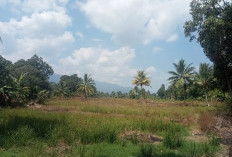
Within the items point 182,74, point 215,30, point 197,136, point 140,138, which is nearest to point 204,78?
point 182,74

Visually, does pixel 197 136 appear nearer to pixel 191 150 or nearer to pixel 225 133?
pixel 225 133

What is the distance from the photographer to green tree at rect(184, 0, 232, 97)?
62.7ft

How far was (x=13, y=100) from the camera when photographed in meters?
32.9

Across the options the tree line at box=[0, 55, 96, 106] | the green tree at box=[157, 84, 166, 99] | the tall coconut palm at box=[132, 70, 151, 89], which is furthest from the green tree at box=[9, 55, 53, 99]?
the green tree at box=[157, 84, 166, 99]

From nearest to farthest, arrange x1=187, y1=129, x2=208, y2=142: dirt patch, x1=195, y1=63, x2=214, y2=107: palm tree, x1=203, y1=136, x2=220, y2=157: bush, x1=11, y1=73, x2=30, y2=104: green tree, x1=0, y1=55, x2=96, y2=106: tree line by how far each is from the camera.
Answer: x1=203, y1=136, x2=220, y2=157: bush < x1=187, y1=129, x2=208, y2=142: dirt patch < x1=0, y1=55, x2=96, y2=106: tree line < x1=11, y1=73, x2=30, y2=104: green tree < x1=195, y1=63, x2=214, y2=107: palm tree

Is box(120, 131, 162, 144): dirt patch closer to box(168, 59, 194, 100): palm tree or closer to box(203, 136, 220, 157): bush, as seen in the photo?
box(203, 136, 220, 157): bush

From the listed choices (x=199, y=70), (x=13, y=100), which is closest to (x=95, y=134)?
(x=13, y=100)

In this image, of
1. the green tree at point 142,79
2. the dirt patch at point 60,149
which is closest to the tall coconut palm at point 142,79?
the green tree at point 142,79

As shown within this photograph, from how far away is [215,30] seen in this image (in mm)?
18688

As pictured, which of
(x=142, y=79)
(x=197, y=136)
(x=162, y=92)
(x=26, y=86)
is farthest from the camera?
(x=162, y=92)

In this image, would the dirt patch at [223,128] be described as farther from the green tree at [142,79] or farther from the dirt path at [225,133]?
the green tree at [142,79]

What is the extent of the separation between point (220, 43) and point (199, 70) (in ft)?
83.0

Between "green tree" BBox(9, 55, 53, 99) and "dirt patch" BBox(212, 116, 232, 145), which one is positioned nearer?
"dirt patch" BBox(212, 116, 232, 145)

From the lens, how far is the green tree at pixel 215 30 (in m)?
19.1
